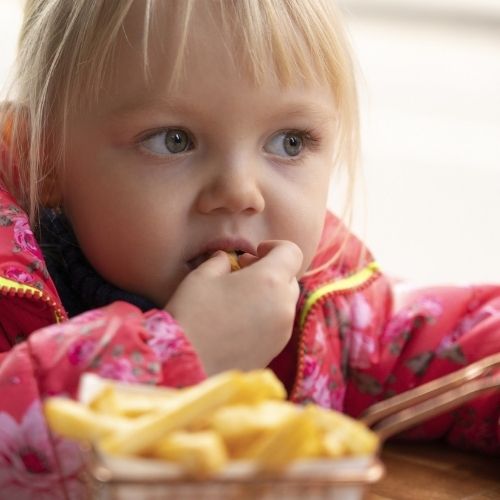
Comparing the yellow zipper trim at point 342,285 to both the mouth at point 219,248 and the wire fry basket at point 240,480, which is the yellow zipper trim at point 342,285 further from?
the wire fry basket at point 240,480

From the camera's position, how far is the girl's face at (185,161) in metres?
0.94

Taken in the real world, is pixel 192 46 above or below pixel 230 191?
above

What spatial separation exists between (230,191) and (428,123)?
1658mm

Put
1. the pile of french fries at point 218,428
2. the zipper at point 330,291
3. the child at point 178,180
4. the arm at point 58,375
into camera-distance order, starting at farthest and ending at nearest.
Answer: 1. the zipper at point 330,291
2. the child at point 178,180
3. the arm at point 58,375
4. the pile of french fries at point 218,428

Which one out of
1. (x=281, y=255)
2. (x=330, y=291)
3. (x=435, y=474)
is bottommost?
(x=435, y=474)

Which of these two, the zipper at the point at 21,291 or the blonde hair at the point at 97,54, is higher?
the blonde hair at the point at 97,54

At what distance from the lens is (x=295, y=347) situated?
1133 millimetres

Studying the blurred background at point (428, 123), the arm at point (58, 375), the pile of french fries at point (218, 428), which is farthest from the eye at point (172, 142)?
the blurred background at point (428, 123)


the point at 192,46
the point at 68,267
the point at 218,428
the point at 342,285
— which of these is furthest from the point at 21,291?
the point at 218,428

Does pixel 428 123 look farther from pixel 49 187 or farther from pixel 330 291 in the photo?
pixel 49 187

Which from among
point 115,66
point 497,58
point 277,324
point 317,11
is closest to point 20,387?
point 277,324

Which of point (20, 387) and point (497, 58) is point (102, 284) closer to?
point (20, 387)

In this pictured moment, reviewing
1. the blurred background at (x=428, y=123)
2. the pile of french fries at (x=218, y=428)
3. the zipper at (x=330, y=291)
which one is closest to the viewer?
the pile of french fries at (x=218, y=428)

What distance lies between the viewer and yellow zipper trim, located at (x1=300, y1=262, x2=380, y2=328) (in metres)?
1.13
